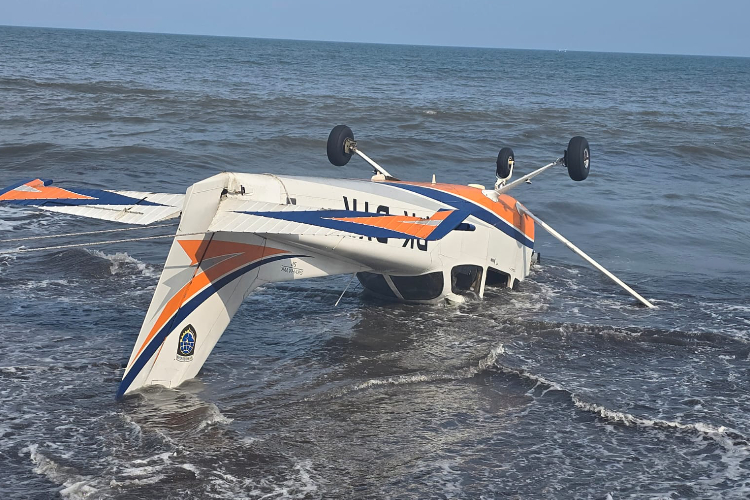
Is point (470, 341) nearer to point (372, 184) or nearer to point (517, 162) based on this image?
point (372, 184)

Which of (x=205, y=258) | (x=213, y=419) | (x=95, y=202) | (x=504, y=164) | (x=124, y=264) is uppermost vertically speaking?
(x=504, y=164)

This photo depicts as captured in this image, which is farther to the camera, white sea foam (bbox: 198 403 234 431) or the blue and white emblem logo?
the blue and white emblem logo

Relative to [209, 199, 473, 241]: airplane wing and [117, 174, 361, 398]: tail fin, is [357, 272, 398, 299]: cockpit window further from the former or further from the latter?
[209, 199, 473, 241]: airplane wing

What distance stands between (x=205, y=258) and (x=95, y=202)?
61.9 inches

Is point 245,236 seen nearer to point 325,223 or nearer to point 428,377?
point 325,223

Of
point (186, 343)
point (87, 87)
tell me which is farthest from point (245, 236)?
point (87, 87)

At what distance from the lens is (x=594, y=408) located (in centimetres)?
1114

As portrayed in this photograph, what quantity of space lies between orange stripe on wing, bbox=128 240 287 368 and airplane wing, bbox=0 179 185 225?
1.88 ft

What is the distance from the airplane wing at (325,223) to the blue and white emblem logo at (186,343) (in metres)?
1.58

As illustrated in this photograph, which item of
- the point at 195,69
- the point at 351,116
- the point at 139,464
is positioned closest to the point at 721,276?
the point at 139,464

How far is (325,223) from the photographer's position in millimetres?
9414

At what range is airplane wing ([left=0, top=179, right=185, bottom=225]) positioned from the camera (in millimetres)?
10656

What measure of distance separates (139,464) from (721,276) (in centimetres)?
1354

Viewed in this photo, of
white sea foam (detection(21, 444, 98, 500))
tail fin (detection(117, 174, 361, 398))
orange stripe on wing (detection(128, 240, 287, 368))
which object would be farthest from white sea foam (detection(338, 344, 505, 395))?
white sea foam (detection(21, 444, 98, 500))
